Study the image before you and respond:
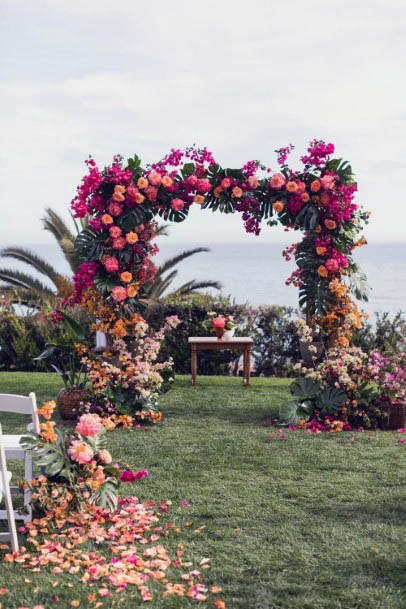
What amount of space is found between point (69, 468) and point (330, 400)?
3.77 m

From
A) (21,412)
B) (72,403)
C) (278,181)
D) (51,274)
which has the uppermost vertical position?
(278,181)

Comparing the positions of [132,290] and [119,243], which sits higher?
[119,243]

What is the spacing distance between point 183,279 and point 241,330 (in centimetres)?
5498

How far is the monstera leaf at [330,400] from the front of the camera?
7.45 meters

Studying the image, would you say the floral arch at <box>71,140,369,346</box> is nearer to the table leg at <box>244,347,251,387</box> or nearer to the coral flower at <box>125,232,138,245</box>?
the coral flower at <box>125,232,138,245</box>

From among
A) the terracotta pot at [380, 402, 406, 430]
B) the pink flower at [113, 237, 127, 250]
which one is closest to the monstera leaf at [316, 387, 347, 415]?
the terracotta pot at [380, 402, 406, 430]

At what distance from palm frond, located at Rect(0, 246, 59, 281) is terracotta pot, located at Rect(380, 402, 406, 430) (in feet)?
30.1

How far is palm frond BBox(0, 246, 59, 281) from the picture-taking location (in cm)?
1494

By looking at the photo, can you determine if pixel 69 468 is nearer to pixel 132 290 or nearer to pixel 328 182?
pixel 132 290

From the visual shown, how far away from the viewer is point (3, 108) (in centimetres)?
2344

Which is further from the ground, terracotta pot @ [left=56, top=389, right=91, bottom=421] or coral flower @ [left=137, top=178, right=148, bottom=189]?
coral flower @ [left=137, top=178, right=148, bottom=189]

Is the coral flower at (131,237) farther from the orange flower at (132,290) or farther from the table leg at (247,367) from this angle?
Answer: the table leg at (247,367)

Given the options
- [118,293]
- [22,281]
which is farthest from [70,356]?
[22,281]

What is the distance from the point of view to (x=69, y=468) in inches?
173
